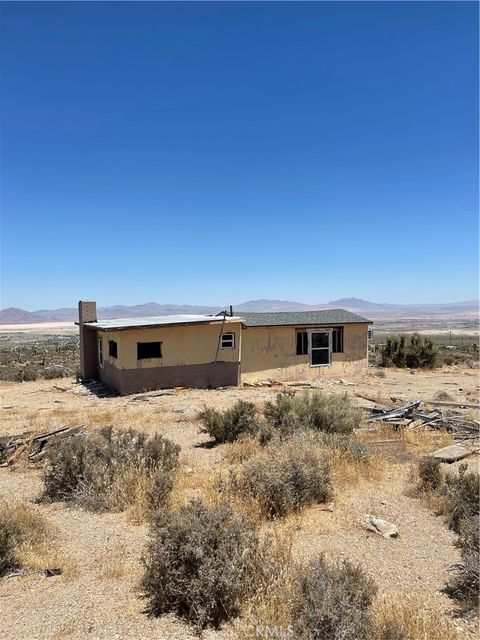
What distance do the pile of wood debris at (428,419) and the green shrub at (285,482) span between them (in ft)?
15.6

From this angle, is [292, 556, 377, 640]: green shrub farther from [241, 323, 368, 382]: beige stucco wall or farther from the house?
[241, 323, 368, 382]: beige stucco wall

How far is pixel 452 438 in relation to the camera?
9.95 metres

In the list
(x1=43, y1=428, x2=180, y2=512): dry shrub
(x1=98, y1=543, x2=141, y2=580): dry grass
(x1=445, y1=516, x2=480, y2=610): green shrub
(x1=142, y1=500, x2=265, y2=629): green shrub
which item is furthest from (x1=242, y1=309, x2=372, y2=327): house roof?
(x1=142, y1=500, x2=265, y2=629): green shrub

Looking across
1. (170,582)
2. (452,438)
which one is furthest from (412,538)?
(452,438)

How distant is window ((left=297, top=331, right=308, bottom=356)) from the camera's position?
21.5 meters

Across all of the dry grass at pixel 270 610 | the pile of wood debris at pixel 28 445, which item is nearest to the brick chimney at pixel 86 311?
the pile of wood debris at pixel 28 445

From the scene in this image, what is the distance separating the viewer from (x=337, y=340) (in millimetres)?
22219

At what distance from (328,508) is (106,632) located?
3475 mm

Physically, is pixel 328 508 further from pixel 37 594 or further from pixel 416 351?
pixel 416 351

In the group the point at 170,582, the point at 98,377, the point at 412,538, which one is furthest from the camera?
the point at 98,377

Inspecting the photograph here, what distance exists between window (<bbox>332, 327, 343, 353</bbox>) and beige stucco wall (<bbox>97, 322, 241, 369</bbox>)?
5.08 m

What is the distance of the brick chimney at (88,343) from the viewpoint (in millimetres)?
21594

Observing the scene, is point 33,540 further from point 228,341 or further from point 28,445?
point 228,341

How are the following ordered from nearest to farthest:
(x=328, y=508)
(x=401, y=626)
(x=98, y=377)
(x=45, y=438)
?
1. (x=401, y=626)
2. (x=328, y=508)
3. (x=45, y=438)
4. (x=98, y=377)
